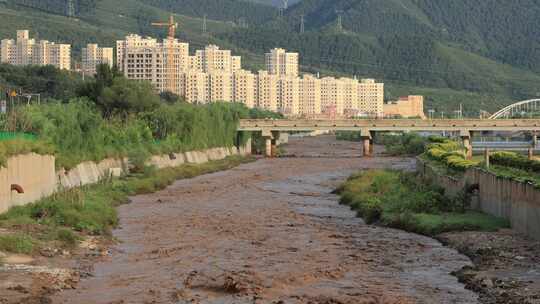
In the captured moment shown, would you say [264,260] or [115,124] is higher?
[115,124]

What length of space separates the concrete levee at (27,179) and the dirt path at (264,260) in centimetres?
321

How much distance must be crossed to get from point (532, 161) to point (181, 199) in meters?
21.1

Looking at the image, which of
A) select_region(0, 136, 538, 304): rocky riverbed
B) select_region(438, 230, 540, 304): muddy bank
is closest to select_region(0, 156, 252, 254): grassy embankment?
select_region(0, 136, 538, 304): rocky riverbed

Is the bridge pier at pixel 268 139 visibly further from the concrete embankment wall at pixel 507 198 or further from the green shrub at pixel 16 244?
the green shrub at pixel 16 244

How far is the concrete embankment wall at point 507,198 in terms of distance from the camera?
31053mm

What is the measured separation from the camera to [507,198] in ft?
113

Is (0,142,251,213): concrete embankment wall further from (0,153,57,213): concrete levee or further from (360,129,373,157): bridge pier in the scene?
(360,129,373,157): bridge pier

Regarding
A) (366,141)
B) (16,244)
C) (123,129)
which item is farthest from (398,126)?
(16,244)

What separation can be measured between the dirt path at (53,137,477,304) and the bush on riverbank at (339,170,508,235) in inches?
28.4

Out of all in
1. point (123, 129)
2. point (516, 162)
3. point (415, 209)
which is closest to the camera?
point (516, 162)

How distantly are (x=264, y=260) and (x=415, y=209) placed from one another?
36.1 ft

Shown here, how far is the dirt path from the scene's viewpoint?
82.5 feet

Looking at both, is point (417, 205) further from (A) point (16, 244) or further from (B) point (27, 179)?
(A) point (16, 244)

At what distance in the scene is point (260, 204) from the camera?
167 feet
